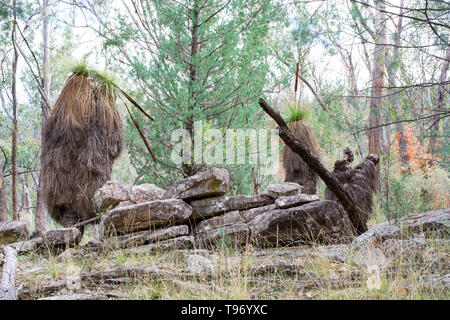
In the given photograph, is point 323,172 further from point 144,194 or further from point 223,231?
point 144,194

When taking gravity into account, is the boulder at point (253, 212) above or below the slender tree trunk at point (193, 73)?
below

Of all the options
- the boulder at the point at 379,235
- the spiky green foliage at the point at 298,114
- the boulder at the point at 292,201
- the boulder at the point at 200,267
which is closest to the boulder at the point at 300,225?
the boulder at the point at 292,201

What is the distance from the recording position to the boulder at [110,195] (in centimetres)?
500

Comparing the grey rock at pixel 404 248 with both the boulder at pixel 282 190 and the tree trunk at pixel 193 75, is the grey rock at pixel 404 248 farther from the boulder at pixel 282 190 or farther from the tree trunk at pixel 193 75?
the tree trunk at pixel 193 75

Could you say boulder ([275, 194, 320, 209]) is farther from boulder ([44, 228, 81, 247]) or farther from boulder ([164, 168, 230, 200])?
boulder ([44, 228, 81, 247])

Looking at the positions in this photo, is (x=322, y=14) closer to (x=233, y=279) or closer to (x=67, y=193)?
(x=67, y=193)

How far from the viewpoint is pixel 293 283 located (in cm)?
297

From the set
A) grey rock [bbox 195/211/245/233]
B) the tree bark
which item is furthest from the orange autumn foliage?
the tree bark

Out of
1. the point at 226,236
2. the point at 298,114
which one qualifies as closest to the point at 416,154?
the point at 298,114

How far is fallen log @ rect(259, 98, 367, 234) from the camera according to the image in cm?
459

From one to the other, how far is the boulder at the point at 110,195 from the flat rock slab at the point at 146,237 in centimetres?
61

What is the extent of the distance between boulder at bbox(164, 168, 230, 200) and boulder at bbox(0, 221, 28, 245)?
216cm

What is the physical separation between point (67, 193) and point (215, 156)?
237cm

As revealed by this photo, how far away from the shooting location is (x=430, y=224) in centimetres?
459
